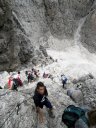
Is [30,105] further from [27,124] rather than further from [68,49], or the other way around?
[68,49]

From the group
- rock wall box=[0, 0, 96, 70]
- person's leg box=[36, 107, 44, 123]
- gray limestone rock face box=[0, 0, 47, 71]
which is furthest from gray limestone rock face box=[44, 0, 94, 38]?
person's leg box=[36, 107, 44, 123]

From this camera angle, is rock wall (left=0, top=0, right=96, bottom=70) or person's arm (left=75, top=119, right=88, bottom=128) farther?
rock wall (left=0, top=0, right=96, bottom=70)

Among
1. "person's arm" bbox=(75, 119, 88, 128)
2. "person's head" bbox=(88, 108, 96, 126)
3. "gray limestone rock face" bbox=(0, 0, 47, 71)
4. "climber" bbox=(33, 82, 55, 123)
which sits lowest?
"person's arm" bbox=(75, 119, 88, 128)

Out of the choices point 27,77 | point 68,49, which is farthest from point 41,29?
point 27,77

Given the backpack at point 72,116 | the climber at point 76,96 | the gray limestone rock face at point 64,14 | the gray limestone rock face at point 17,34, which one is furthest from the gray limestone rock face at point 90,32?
the backpack at point 72,116

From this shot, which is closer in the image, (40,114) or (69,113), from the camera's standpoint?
(69,113)

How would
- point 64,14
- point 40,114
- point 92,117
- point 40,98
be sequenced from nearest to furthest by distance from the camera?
point 92,117, point 40,98, point 40,114, point 64,14

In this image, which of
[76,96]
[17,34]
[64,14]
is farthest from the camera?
[64,14]

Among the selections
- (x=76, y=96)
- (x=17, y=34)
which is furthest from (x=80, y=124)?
(x=17, y=34)

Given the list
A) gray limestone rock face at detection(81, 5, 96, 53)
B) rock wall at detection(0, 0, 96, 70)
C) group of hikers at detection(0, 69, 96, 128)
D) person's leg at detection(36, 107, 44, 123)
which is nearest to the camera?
group of hikers at detection(0, 69, 96, 128)

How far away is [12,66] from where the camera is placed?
29641 mm

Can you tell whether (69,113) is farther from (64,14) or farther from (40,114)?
(64,14)

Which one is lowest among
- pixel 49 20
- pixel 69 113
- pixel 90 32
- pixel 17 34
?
pixel 69 113

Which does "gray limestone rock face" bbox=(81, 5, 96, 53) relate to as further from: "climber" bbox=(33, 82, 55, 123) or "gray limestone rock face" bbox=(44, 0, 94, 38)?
"climber" bbox=(33, 82, 55, 123)
